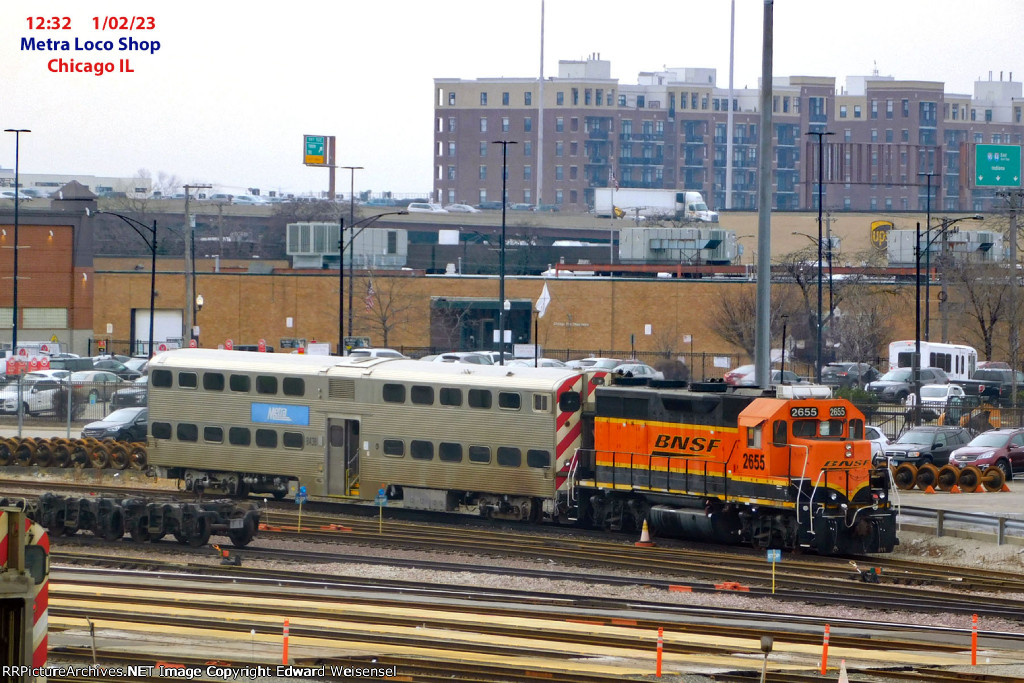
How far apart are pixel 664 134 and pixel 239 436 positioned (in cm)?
15508

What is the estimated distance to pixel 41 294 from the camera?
77.0 metres

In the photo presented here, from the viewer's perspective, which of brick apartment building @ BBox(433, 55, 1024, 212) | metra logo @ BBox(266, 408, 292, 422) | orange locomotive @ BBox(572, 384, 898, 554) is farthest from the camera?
brick apartment building @ BBox(433, 55, 1024, 212)

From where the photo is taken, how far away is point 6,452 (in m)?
39.3

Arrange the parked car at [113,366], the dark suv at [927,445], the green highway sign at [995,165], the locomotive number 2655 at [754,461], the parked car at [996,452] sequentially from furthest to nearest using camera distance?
the green highway sign at [995,165]
the parked car at [113,366]
the dark suv at [927,445]
the parked car at [996,452]
the locomotive number 2655 at [754,461]

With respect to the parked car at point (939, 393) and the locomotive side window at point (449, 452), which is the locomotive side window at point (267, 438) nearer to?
the locomotive side window at point (449, 452)

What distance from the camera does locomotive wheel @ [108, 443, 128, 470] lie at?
38.2 meters

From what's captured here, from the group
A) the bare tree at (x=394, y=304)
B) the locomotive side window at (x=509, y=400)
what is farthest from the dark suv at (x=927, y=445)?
the bare tree at (x=394, y=304)

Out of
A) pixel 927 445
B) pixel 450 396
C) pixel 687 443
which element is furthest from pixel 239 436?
pixel 927 445

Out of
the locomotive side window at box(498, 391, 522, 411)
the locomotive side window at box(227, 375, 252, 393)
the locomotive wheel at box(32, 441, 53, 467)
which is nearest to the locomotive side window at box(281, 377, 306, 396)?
the locomotive side window at box(227, 375, 252, 393)

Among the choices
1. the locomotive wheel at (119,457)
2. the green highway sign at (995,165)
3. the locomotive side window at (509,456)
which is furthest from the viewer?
the green highway sign at (995,165)

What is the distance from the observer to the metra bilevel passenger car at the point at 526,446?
2612 cm

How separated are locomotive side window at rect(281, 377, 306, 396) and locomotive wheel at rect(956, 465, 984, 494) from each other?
62.3 ft

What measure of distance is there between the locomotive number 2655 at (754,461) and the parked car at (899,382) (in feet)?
109

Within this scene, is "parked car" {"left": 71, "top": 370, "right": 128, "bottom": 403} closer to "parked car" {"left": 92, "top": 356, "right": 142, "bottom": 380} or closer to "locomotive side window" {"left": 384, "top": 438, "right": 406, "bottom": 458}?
"parked car" {"left": 92, "top": 356, "right": 142, "bottom": 380}
